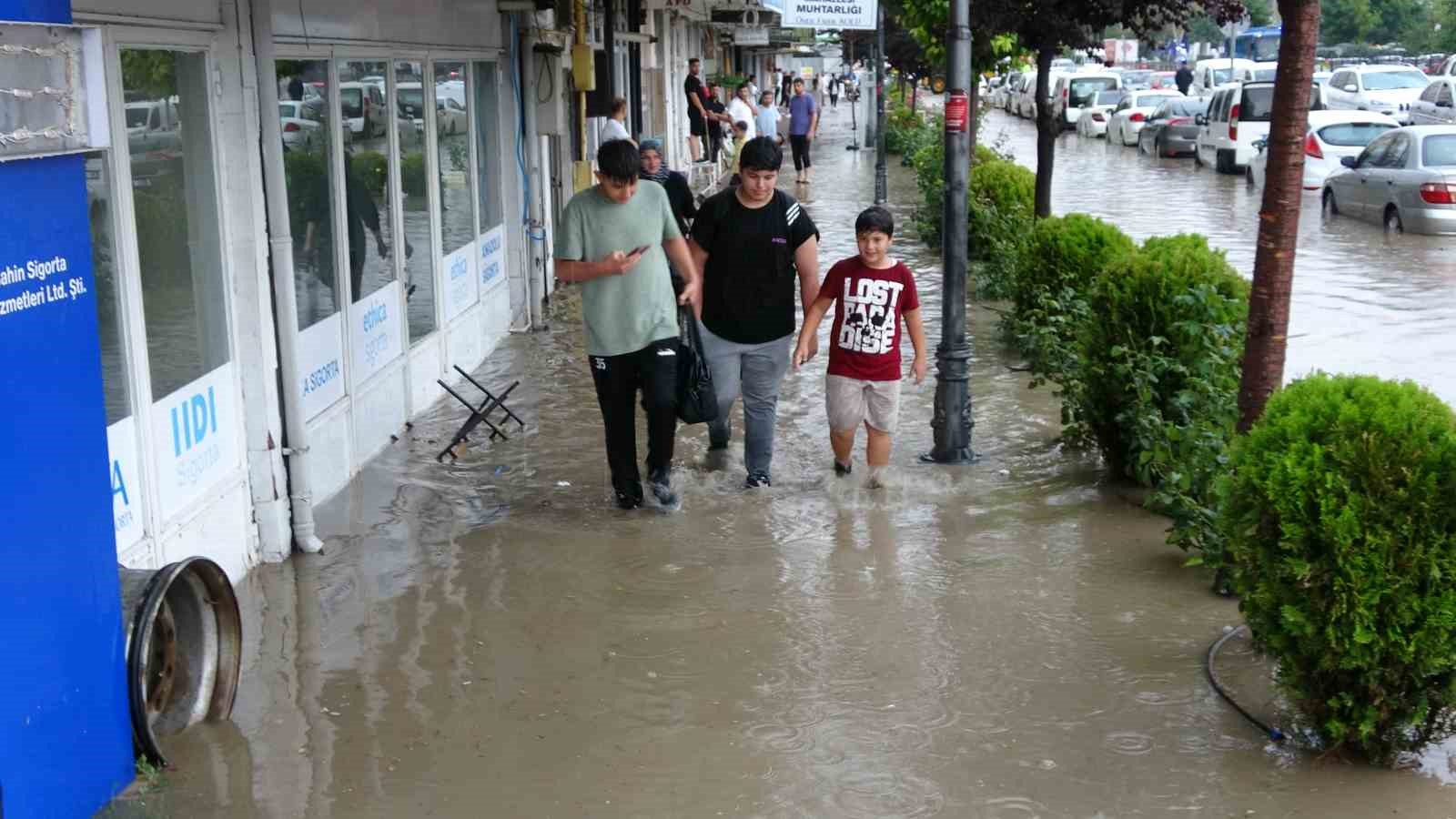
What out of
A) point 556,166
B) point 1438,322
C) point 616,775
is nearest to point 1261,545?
point 616,775

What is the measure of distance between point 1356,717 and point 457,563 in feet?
12.6

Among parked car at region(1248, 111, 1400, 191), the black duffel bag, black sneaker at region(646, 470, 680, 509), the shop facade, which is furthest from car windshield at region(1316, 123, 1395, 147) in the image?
black sneaker at region(646, 470, 680, 509)

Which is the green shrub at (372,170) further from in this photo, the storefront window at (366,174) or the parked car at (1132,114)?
the parked car at (1132,114)

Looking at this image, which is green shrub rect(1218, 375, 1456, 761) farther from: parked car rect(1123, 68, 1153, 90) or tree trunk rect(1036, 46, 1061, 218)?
parked car rect(1123, 68, 1153, 90)

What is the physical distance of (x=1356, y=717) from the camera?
469 centimetres

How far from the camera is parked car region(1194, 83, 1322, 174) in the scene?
29.5 meters

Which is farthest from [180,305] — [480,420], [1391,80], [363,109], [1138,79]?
[1138,79]

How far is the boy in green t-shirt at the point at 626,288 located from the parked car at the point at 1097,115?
37247 millimetres

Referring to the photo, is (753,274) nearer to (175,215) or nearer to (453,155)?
(175,215)

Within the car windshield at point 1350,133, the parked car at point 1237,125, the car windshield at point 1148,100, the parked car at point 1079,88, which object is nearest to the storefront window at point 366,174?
the car windshield at point 1350,133

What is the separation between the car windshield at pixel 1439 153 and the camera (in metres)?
19.3

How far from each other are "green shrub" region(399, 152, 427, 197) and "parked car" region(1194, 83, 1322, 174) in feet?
71.3

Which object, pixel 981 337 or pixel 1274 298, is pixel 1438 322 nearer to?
pixel 981 337

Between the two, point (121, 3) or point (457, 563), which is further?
point (457, 563)
